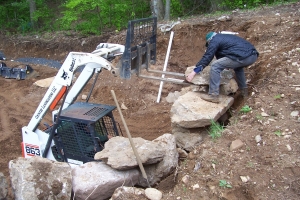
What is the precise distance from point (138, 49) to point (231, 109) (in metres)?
2.16

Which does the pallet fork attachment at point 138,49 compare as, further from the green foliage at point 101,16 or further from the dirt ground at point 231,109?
the green foliage at point 101,16

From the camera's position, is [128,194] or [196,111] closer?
[128,194]

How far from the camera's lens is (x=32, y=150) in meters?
5.64

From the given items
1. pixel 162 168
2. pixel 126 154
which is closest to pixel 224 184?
pixel 162 168

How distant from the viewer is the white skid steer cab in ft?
16.2

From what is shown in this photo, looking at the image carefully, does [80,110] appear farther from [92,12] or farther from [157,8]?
[157,8]

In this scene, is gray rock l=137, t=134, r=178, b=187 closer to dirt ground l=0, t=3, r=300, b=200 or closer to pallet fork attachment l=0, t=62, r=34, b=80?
dirt ground l=0, t=3, r=300, b=200

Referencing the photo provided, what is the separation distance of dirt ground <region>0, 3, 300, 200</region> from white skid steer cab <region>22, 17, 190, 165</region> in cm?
135

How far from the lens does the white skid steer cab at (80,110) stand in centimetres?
493

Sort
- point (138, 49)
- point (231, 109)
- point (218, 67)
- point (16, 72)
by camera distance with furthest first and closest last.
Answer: point (16, 72) → point (231, 109) → point (218, 67) → point (138, 49)

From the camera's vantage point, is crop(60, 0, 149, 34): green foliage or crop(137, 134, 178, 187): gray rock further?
crop(60, 0, 149, 34): green foliage

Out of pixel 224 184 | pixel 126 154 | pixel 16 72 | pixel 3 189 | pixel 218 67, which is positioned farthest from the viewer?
pixel 16 72

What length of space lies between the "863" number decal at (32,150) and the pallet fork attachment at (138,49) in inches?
78.2

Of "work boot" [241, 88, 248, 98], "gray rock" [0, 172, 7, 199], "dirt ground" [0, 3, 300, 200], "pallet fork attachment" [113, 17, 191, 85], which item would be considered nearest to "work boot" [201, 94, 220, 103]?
"dirt ground" [0, 3, 300, 200]
